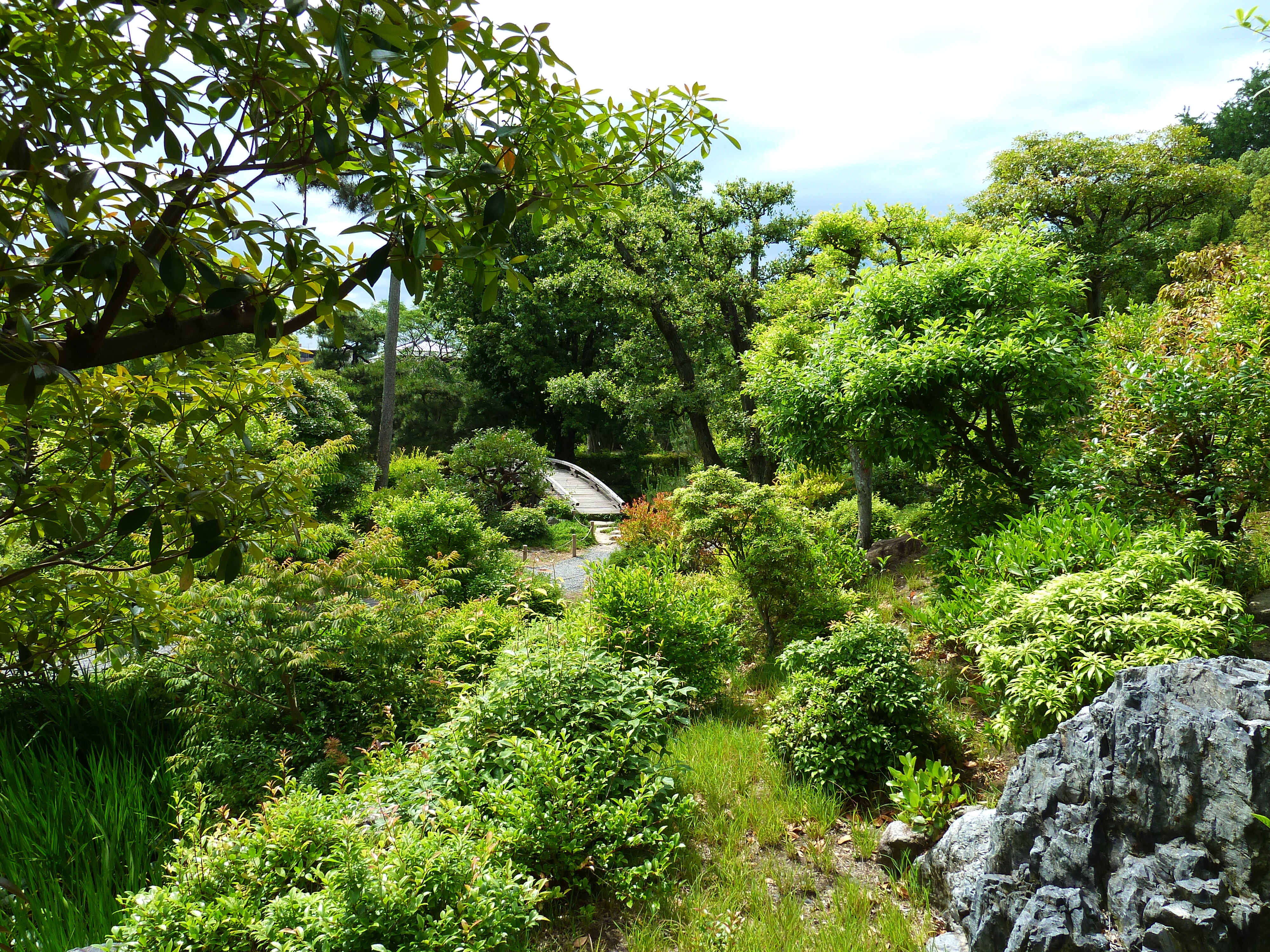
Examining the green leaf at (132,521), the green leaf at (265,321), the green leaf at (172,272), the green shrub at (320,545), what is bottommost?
the green shrub at (320,545)

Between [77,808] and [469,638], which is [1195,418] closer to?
[469,638]

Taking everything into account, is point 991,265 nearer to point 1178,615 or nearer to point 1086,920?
point 1178,615

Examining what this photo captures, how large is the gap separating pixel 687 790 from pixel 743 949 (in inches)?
47.7

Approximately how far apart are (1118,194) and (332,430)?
21.0 m

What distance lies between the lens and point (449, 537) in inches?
364

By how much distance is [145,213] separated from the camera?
5.82ft

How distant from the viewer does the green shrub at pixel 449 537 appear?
9.06m

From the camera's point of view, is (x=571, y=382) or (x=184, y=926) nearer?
(x=184, y=926)

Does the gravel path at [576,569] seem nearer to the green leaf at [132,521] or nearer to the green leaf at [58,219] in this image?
the green leaf at [132,521]

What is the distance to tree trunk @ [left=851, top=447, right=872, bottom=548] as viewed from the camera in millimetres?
9672

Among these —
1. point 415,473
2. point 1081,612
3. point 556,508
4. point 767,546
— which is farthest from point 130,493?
point 556,508

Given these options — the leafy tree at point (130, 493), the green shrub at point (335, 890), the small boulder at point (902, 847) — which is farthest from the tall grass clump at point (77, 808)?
the small boulder at point (902, 847)

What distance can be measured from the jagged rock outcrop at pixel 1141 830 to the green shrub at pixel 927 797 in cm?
55

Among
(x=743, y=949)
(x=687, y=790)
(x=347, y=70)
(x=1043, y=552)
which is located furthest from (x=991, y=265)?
(x=347, y=70)
